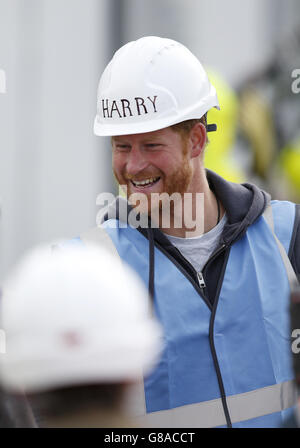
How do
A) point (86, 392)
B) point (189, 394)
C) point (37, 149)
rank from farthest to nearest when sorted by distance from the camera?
point (37, 149) < point (189, 394) < point (86, 392)

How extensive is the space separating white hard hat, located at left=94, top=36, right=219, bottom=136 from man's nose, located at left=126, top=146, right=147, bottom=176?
7 cm

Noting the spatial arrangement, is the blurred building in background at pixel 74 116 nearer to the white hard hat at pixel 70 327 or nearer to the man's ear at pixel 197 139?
the man's ear at pixel 197 139

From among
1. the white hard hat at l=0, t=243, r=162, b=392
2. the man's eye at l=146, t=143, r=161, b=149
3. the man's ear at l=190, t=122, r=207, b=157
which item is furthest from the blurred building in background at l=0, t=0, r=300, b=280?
the white hard hat at l=0, t=243, r=162, b=392

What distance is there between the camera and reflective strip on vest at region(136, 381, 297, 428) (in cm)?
272

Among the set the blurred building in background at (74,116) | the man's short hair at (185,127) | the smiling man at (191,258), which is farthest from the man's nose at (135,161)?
the blurred building in background at (74,116)

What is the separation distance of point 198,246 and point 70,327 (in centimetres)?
133

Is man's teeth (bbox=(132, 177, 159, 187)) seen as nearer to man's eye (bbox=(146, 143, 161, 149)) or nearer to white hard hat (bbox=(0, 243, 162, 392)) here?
man's eye (bbox=(146, 143, 161, 149))

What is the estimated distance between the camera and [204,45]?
7.13 meters

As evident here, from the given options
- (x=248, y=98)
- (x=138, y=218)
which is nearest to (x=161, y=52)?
(x=138, y=218)

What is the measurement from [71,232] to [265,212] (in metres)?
2.86

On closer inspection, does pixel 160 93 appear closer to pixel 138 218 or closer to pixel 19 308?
pixel 138 218

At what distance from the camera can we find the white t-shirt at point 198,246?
2891mm

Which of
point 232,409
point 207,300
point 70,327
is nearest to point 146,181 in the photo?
point 207,300

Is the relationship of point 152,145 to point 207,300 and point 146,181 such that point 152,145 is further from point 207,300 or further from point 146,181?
point 207,300
